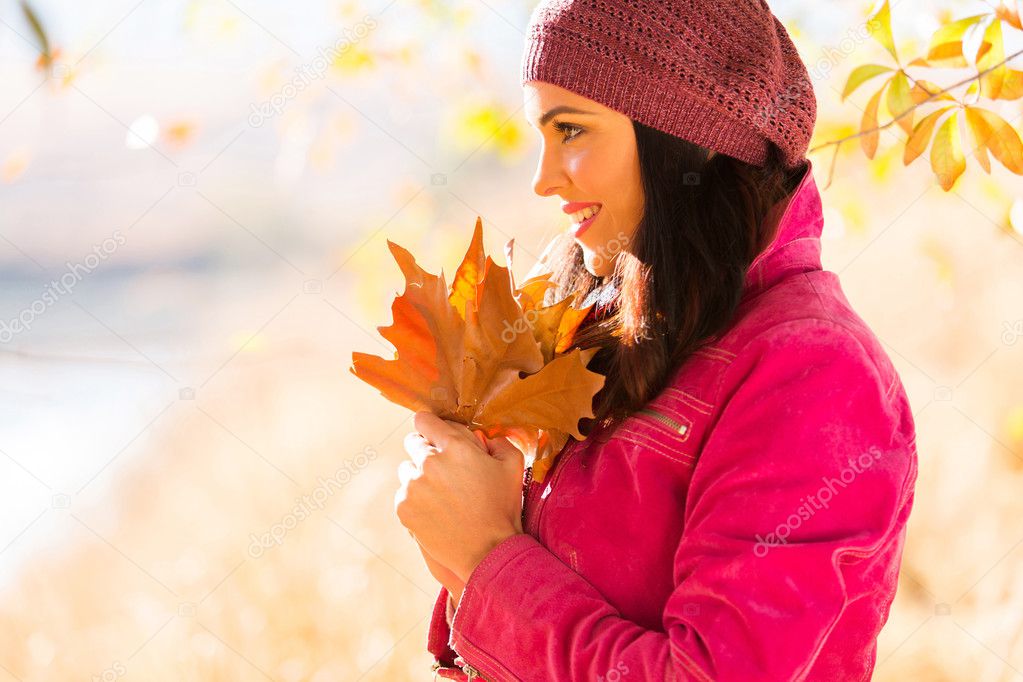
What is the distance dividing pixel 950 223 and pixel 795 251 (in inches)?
54.9

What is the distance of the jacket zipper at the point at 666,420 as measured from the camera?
35.0 inches

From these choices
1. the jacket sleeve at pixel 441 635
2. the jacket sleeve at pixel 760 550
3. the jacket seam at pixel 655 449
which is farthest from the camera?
the jacket sleeve at pixel 441 635

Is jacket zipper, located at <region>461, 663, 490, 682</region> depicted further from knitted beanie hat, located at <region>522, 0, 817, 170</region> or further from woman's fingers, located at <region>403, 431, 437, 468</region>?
knitted beanie hat, located at <region>522, 0, 817, 170</region>

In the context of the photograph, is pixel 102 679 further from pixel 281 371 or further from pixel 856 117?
pixel 856 117

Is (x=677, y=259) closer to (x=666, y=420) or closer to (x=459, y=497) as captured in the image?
(x=666, y=420)

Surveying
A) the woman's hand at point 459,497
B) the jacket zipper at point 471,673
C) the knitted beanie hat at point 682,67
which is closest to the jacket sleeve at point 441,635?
the jacket zipper at point 471,673

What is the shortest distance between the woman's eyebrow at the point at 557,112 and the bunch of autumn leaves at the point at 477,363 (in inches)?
4.7

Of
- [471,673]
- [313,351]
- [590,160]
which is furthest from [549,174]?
[313,351]

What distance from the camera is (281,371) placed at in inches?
98.3

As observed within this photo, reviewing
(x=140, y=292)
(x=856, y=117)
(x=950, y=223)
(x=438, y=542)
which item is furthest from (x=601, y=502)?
(x=140, y=292)

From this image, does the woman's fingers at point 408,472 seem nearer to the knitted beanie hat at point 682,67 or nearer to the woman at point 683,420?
the woman at point 683,420

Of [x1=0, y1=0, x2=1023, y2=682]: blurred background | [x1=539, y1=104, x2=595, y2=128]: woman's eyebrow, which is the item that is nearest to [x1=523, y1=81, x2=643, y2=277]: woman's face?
A: [x1=539, y1=104, x2=595, y2=128]: woman's eyebrow

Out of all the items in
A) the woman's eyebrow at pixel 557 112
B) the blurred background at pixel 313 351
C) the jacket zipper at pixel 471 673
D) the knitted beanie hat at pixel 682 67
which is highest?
the knitted beanie hat at pixel 682 67

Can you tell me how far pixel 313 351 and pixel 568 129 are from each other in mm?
1643
